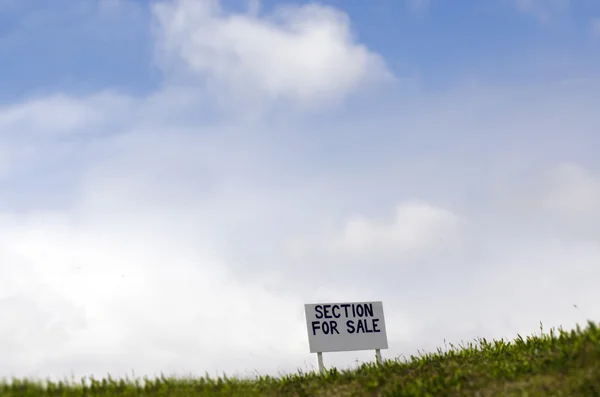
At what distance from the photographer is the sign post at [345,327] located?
74.9 feet

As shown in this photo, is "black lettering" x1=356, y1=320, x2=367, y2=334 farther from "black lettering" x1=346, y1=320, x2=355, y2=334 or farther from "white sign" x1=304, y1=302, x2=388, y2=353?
"black lettering" x1=346, y1=320, x2=355, y2=334

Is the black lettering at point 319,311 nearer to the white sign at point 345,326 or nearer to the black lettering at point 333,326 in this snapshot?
the white sign at point 345,326

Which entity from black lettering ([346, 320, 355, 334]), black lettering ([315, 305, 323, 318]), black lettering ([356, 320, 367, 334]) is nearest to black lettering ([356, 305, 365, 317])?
black lettering ([356, 320, 367, 334])

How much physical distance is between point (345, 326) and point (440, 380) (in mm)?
5470

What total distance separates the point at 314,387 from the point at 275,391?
1124mm

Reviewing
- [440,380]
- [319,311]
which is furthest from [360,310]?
[440,380]

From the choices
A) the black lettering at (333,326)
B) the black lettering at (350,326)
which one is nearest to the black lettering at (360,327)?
the black lettering at (350,326)

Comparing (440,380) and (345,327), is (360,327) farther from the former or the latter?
(440,380)

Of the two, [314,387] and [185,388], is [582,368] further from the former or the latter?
[185,388]

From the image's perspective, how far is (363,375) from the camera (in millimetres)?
20047

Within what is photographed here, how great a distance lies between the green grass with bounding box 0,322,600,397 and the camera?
1634 centimetres

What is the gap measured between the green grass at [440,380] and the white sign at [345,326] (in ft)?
6.52

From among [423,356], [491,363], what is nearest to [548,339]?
[491,363]

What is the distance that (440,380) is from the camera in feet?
60.2
